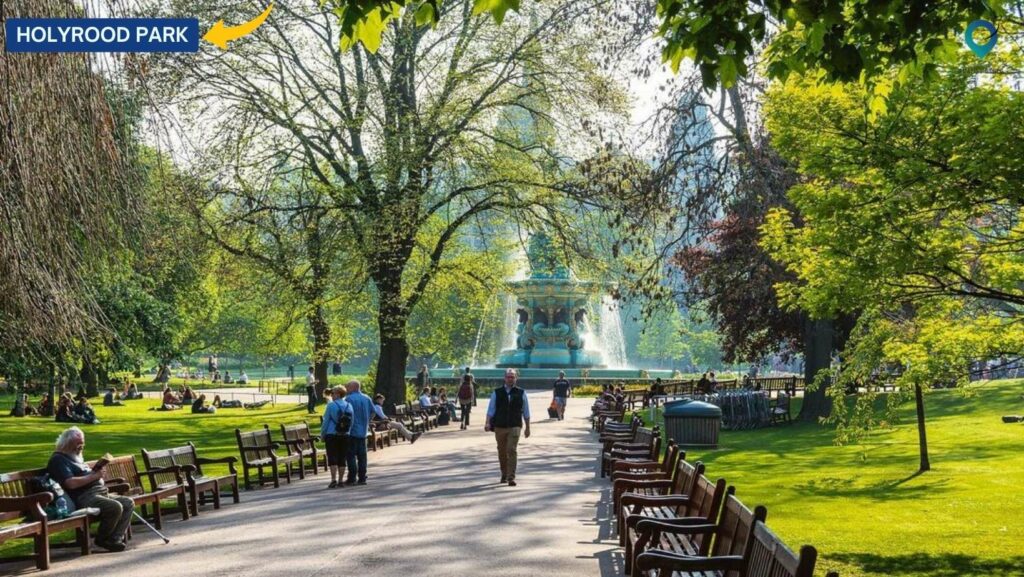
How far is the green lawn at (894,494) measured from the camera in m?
12.6

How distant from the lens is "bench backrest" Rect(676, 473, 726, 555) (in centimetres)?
913

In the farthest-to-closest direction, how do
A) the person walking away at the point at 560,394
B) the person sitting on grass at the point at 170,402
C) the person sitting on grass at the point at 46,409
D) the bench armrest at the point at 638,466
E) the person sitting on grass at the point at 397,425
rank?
the person sitting on grass at the point at 170,402 < the person sitting on grass at the point at 46,409 < the person walking away at the point at 560,394 < the person sitting on grass at the point at 397,425 < the bench armrest at the point at 638,466

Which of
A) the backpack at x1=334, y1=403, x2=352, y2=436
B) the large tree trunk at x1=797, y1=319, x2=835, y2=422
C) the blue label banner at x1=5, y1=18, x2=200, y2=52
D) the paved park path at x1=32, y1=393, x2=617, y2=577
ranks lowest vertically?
the paved park path at x1=32, y1=393, x2=617, y2=577

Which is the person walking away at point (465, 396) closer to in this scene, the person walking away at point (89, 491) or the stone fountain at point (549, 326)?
the person walking away at point (89, 491)

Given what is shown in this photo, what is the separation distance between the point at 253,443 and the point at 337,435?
1.88 metres

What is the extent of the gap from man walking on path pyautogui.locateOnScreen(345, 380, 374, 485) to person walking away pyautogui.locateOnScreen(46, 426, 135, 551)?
6.50m

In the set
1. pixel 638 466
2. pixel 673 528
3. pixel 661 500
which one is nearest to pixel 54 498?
pixel 661 500

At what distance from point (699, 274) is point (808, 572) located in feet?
128

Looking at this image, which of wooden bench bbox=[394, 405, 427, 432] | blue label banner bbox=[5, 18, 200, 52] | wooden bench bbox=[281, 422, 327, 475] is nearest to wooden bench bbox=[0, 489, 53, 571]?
blue label banner bbox=[5, 18, 200, 52]

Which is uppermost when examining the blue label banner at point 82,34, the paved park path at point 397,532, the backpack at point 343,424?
the blue label banner at point 82,34

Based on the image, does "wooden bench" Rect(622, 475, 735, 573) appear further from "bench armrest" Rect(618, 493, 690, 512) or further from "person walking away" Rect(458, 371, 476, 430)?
"person walking away" Rect(458, 371, 476, 430)

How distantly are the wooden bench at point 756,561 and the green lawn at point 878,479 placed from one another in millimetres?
4117

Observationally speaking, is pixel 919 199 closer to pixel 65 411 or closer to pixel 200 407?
pixel 65 411

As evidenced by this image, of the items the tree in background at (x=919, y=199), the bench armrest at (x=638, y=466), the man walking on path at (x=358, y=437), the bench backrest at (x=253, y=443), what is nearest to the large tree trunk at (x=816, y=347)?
the man walking on path at (x=358, y=437)
